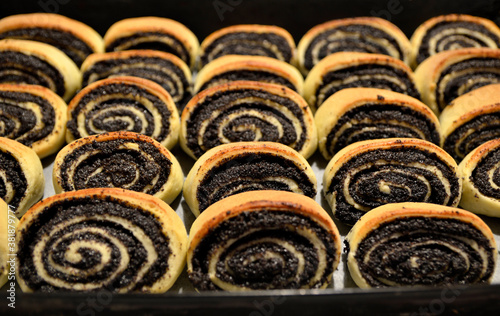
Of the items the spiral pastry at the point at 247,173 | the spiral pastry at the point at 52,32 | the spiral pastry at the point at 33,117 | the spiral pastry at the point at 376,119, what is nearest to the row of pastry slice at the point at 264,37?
the spiral pastry at the point at 52,32

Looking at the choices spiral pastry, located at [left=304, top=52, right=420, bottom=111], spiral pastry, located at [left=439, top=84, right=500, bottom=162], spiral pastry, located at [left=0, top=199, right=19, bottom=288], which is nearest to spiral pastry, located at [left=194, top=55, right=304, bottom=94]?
spiral pastry, located at [left=304, top=52, right=420, bottom=111]

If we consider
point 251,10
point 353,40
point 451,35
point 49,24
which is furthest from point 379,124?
point 49,24

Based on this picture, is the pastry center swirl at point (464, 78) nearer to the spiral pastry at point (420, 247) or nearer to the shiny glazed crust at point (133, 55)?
the spiral pastry at point (420, 247)

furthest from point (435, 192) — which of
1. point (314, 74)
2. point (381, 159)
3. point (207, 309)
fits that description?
point (207, 309)

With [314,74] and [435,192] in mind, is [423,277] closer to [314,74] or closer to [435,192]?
[435,192]

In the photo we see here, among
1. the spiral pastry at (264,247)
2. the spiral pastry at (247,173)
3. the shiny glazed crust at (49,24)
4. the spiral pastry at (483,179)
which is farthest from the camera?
the shiny glazed crust at (49,24)

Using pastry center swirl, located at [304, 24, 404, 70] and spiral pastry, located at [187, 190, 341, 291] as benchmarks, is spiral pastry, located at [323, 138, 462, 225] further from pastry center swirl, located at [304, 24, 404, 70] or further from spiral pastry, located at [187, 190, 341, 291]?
pastry center swirl, located at [304, 24, 404, 70]
